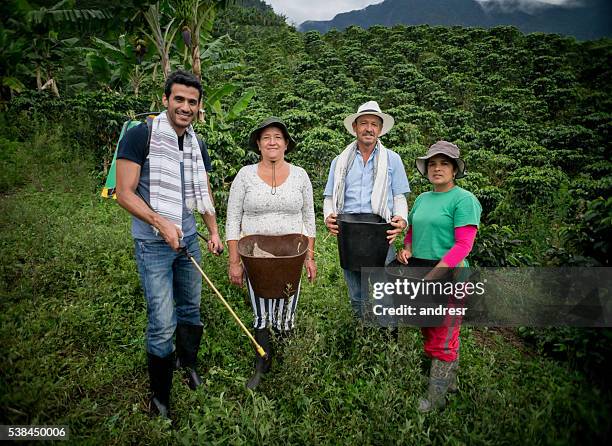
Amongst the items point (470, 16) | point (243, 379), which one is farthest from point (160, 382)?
point (470, 16)

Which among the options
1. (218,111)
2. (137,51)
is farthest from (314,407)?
(137,51)

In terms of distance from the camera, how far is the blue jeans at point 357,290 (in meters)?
2.74

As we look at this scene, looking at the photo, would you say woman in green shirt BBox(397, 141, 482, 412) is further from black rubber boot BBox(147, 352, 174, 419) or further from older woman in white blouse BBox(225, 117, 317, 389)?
black rubber boot BBox(147, 352, 174, 419)

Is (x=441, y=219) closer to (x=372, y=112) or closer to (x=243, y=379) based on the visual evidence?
(x=372, y=112)

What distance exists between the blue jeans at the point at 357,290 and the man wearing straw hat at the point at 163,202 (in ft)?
3.88

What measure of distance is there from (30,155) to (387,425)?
8078 mm

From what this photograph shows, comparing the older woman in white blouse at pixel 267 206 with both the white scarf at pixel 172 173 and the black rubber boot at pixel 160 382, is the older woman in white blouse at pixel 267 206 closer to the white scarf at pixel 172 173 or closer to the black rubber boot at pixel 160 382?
the white scarf at pixel 172 173

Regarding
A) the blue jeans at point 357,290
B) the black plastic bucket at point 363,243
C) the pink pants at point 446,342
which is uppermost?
the black plastic bucket at point 363,243

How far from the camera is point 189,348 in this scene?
2.54 metres

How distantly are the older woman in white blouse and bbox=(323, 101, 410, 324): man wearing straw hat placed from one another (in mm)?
280

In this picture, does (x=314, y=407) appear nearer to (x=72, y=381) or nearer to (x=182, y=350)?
(x=182, y=350)

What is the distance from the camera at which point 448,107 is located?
39.2 ft

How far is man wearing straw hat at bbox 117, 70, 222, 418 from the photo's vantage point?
2.04 meters

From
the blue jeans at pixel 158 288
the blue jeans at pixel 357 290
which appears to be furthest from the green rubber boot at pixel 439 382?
the blue jeans at pixel 158 288
